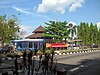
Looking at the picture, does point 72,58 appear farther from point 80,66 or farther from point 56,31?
point 56,31

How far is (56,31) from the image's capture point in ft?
190

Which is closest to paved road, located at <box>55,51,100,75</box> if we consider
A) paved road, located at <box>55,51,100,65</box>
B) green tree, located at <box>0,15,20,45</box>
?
paved road, located at <box>55,51,100,65</box>

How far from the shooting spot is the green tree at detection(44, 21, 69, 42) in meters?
57.5

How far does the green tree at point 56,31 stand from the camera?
57494 mm

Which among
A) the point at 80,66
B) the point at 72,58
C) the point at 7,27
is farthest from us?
the point at 7,27

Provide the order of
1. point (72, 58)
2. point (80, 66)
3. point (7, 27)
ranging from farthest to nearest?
point (7, 27) < point (72, 58) < point (80, 66)

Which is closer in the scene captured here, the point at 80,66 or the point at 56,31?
the point at 80,66

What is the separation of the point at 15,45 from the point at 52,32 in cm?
1078

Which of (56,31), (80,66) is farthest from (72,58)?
(56,31)

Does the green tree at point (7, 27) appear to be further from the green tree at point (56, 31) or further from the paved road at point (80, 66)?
the paved road at point (80, 66)

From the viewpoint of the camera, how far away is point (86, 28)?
84750mm

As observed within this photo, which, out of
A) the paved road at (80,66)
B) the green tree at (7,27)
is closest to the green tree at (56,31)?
the green tree at (7,27)

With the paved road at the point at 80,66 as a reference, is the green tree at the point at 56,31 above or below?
above

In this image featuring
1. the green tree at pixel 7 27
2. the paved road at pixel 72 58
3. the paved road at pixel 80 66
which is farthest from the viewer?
the green tree at pixel 7 27
